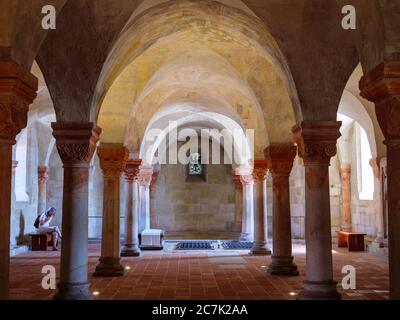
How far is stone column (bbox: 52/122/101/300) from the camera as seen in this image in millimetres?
6652

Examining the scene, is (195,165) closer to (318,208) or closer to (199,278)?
(199,278)

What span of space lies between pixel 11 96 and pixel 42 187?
1489 centimetres

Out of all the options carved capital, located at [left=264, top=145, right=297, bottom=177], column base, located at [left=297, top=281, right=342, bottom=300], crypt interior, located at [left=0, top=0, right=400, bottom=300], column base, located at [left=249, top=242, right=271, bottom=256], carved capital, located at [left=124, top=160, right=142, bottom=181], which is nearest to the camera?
crypt interior, located at [left=0, top=0, right=400, bottom=300]

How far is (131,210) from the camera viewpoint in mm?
12820

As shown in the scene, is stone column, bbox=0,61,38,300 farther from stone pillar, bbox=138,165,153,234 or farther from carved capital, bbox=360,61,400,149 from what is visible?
stone pillar, bbox=138,165,153,234

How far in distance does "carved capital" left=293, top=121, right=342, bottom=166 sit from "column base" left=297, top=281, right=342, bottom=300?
5.65 ft

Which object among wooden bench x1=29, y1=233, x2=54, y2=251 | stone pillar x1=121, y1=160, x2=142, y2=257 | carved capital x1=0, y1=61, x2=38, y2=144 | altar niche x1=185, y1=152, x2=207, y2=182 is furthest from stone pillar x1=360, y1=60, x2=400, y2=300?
altar niche x1=185, y1=152, x2=207, y2=182

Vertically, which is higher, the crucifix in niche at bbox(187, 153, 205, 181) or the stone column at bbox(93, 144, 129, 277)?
the crucifix in niche at bbox(187, 153, 205, 181)

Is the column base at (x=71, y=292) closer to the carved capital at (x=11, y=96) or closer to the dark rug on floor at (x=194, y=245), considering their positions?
the carved capital at (x=11, y=96)

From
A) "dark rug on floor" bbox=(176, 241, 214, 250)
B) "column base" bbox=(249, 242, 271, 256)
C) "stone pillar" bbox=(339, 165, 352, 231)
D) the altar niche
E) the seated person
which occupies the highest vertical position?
the altar niche

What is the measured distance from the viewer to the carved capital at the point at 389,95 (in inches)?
160

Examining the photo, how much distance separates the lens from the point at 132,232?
1298 centimetres

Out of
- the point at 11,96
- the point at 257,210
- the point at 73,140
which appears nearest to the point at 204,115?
the point at 257,210
